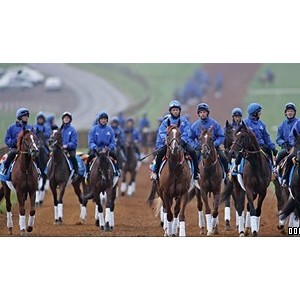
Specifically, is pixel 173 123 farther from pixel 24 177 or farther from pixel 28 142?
pixel 24 177

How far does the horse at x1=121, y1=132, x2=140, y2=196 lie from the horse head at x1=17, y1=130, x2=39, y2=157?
407 inches

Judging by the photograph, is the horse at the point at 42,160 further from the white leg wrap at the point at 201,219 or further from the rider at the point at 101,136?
the white leg wrap at the point at 201,219

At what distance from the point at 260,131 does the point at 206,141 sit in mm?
1193

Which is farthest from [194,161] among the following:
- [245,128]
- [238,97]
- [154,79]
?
[154,79]

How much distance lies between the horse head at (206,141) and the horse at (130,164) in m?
10.0

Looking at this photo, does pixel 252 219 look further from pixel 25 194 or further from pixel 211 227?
pixel 25 194

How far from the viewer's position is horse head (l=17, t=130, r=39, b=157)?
19672 mm

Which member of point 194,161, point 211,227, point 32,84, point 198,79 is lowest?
point 211,227

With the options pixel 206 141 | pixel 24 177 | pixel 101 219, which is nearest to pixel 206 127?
pixel 206 141

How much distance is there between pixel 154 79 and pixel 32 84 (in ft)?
52.2

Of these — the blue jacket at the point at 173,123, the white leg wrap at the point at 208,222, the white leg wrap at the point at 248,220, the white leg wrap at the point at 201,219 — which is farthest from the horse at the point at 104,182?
the white leg wrap at the point at 248,220

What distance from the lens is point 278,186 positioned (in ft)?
72.2

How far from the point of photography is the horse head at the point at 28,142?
19.7 meters

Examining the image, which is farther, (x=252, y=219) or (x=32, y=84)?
(x=32, y=84)
